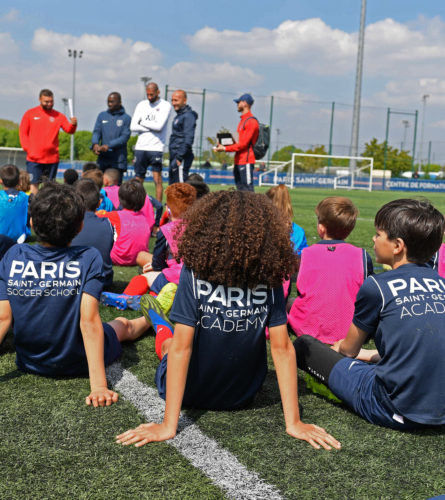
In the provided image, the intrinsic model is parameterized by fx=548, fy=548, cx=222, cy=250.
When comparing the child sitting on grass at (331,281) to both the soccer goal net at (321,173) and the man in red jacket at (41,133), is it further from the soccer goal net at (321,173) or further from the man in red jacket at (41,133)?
the soccer goal net at (321,173)

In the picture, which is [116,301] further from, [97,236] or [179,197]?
[179,197]

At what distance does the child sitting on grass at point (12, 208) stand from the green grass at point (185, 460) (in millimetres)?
3562

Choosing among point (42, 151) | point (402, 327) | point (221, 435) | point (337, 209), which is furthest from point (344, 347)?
point (42, 151)

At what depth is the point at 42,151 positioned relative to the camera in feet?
32.2

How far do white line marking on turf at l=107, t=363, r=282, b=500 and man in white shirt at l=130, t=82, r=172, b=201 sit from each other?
308 inches

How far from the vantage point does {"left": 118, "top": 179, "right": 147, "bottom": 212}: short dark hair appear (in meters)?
5.66

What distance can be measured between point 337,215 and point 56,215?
1840 mm

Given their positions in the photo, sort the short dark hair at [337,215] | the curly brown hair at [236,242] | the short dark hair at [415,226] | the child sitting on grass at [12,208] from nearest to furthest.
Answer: the curly brown hair at [236,242] < the short dark hair at [415,226] < the short dark hair at [337,215] < the child sitting on grass at [12,208]

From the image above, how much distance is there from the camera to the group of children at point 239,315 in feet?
7.46

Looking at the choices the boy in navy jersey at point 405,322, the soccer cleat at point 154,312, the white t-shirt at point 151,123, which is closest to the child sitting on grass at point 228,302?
the boy in navy jersey at point 405,322

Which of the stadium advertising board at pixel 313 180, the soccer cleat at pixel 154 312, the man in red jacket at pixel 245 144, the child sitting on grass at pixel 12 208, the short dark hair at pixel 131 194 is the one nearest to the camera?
the soccer cleat at pixel 154 312

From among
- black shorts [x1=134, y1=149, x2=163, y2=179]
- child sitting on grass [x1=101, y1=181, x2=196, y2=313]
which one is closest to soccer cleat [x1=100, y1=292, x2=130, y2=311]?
child sitting on grass [x1=101, y1=181, x2=196, y2=313]

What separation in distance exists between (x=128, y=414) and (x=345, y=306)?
1606 mm

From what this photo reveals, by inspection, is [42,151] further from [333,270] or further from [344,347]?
[344,347]
